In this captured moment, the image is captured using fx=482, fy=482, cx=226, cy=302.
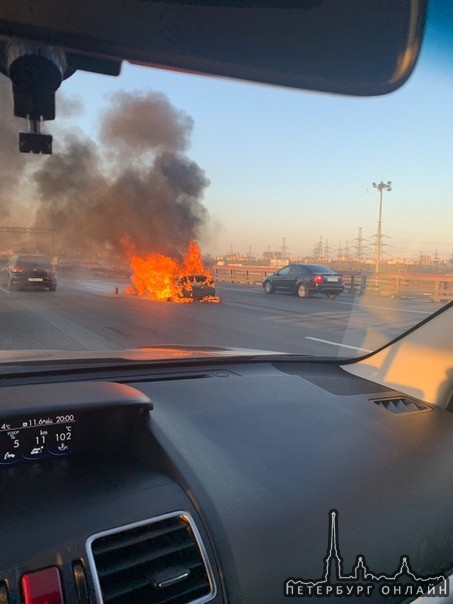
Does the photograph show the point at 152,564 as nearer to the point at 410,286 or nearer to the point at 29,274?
the point at 410,286

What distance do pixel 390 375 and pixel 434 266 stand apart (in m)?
1.24

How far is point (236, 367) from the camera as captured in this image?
2.98m

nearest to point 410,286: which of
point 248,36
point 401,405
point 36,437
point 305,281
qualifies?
point 401,405

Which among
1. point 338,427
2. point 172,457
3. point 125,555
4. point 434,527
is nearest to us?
point 125,555

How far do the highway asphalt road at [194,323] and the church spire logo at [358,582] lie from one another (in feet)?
9.06

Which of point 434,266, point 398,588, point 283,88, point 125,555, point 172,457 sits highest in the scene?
point 283,88

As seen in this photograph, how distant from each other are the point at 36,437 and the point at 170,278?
57.3 ft

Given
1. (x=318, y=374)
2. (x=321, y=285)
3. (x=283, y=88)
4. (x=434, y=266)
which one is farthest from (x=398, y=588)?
(x=321, y=285)

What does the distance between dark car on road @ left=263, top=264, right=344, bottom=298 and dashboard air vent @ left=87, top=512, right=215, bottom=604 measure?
1543 cm

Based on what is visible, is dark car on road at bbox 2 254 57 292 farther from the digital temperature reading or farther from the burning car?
the digital temperature reading

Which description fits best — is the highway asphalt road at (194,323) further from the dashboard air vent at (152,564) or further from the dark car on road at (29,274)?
the dashboard air vent at (152,564)

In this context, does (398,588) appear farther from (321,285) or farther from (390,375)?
(321,285)

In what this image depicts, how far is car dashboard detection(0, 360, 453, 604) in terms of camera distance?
1.42 meters

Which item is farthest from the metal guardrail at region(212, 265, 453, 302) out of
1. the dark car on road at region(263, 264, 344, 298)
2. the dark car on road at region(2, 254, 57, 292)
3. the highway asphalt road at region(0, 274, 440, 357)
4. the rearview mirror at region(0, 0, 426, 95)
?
the dark car on road at region(263, 264, 344, 298)
